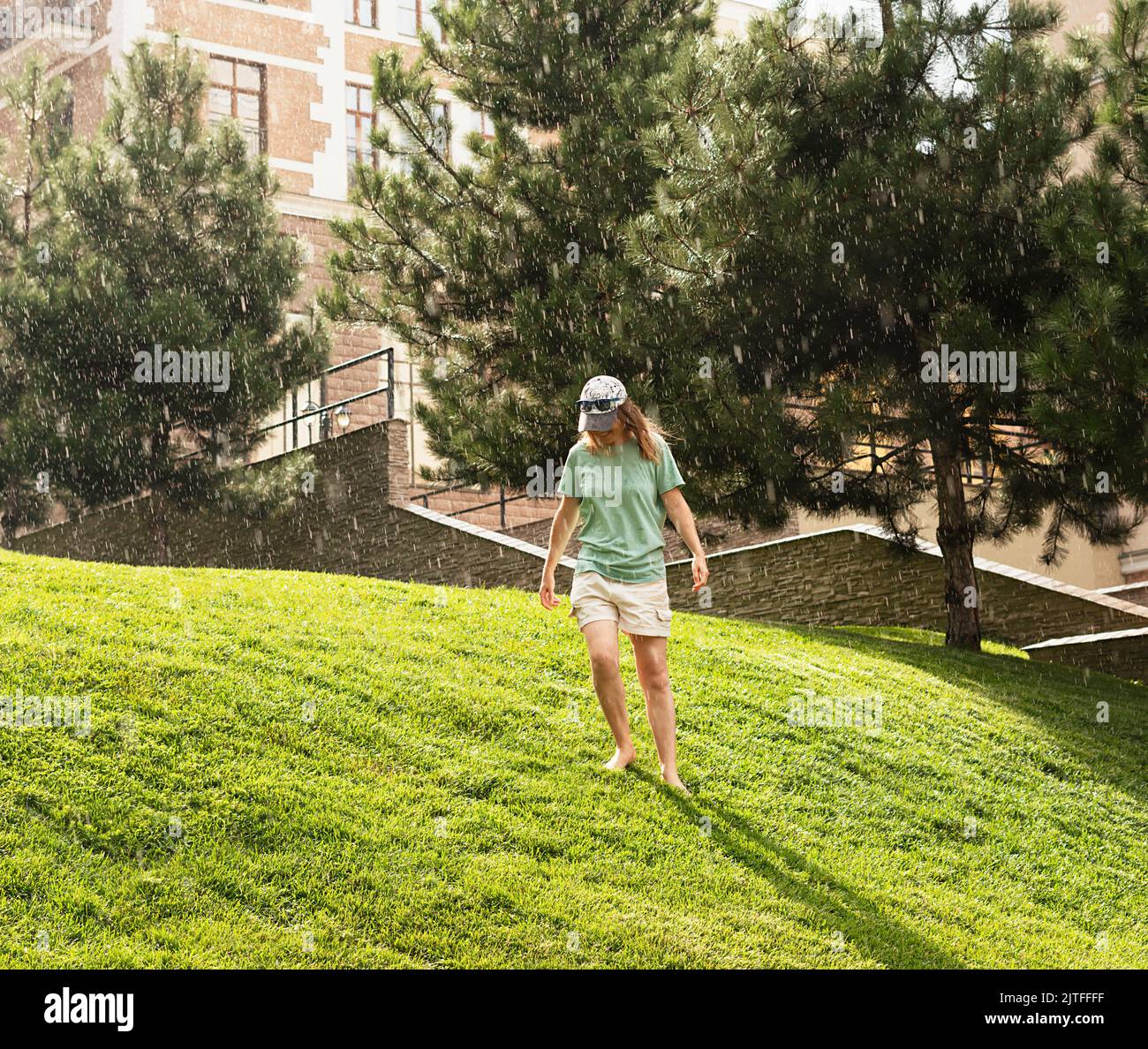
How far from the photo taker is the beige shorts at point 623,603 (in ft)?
21.3

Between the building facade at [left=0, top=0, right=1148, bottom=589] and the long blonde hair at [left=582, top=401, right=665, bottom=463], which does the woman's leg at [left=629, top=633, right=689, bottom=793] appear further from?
the building facade at [left=0, top=0, right=1148, bottom=589]

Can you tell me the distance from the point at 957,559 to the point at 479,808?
874cm

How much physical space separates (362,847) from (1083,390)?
685 centimetres

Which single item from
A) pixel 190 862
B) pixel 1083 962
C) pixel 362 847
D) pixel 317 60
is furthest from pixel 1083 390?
pixel 317 60

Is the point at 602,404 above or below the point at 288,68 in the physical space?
below

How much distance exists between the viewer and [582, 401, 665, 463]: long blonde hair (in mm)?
6539

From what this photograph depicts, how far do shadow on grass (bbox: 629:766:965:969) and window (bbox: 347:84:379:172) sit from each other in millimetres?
23929

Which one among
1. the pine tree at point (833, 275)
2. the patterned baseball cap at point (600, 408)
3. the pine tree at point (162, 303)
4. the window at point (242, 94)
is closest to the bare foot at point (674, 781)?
the patterned baseball cap at point (600, 408)

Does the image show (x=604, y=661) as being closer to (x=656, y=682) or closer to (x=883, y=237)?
(x=656, y=682)

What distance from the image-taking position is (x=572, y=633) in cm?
1007

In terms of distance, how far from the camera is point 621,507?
6.56 meters

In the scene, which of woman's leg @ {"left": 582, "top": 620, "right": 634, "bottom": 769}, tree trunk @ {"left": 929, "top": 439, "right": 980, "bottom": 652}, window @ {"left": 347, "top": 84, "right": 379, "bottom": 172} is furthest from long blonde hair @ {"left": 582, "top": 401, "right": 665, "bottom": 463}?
window @ {"left": 347, "top": 84, "right": 379, "bottom": 172}

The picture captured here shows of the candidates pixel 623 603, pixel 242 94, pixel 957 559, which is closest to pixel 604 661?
pixel 623 603

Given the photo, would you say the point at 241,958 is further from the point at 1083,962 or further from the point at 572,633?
the point at 572,633
